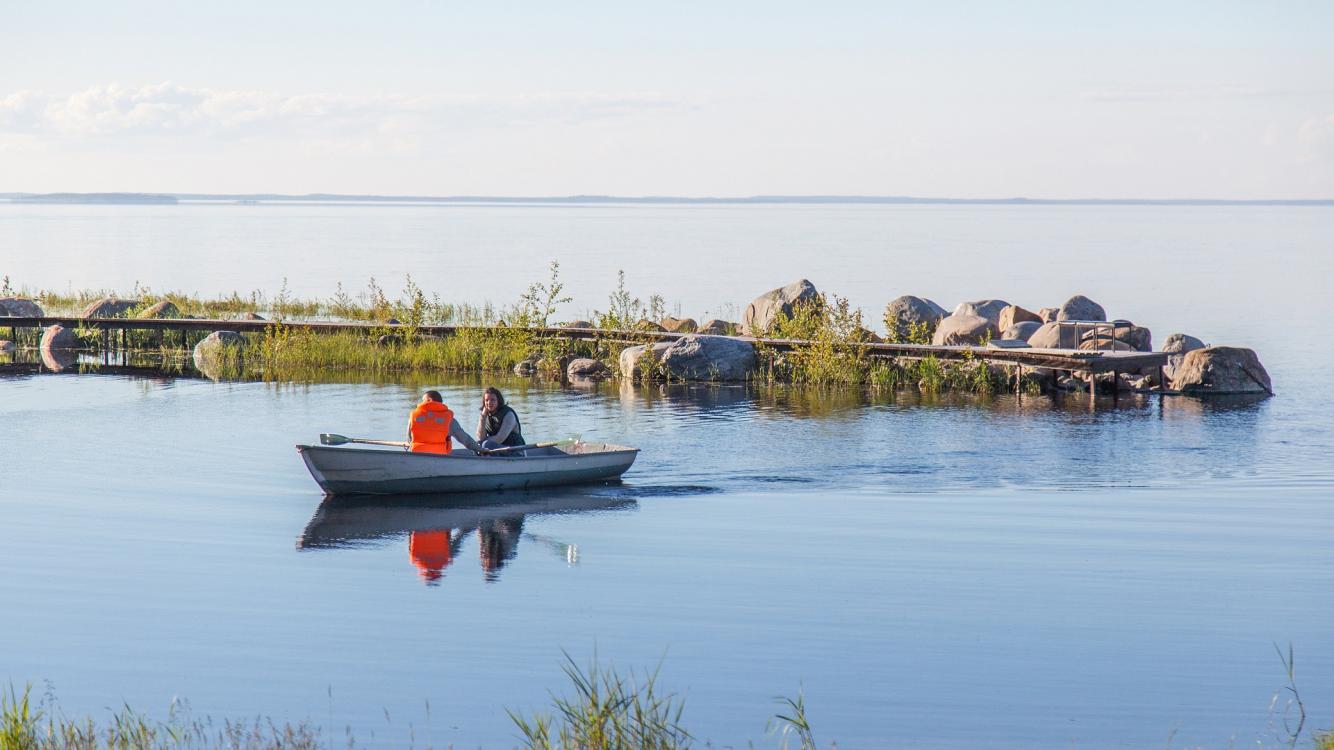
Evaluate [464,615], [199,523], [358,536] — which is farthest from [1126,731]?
[199,523]

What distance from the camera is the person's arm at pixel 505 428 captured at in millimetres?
20750

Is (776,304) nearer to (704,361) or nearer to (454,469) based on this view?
(704,361)

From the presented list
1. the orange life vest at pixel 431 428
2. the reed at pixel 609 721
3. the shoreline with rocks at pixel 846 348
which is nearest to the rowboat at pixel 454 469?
the orange life vest at pixel 431 428

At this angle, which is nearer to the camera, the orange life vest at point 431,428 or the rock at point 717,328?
the orange life vest at point 431,428

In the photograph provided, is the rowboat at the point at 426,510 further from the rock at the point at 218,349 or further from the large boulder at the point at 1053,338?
the rock at the point at 218,349

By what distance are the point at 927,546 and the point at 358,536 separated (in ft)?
21.6

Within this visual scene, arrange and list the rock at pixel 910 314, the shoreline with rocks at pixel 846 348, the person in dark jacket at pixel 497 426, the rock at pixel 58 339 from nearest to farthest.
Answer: the person in dark jacket at pixel 497 426 → the shoreline with rocks at pixel 846 348 → the rock at pixel 910 314 → the rock at pixel 58 339

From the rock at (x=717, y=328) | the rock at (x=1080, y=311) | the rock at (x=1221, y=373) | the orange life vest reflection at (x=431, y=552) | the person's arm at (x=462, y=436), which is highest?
the rock at (x=1080, y=311)

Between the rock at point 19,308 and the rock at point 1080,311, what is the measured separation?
29766mm

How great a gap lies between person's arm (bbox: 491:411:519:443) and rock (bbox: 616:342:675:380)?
13145 millimetres

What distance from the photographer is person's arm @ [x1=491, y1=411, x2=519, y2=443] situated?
2075cm

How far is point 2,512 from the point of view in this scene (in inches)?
742

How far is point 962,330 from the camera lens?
118 feet

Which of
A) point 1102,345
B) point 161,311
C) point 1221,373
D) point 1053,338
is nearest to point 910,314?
point 1053,338
